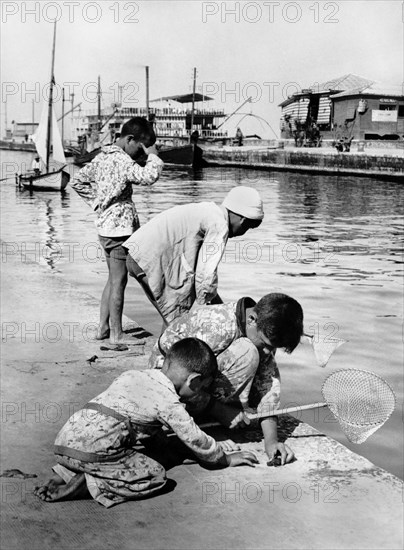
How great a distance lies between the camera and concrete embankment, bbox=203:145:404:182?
3994cm

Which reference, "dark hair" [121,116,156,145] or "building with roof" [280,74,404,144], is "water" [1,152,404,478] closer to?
"dark hair" [121,116,156,145]

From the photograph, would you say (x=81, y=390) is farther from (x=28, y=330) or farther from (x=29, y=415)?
(x=28, y=330)

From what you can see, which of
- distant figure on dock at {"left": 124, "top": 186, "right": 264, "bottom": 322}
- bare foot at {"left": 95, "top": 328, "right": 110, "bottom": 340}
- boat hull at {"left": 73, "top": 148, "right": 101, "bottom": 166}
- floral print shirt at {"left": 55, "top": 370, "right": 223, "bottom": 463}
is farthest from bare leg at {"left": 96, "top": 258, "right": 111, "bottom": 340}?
boat hull at {"left": 73, "top": 148, "right": 101, "bottom": 166}

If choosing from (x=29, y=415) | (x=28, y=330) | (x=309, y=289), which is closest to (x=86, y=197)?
(x=28, y=330)

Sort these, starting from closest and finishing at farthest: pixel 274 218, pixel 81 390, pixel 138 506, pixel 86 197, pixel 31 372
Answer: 1. pixel 138 506
2. pixel 81 390
3. pixel 31 372
4. pixel 86 197
5. pixel 274 218

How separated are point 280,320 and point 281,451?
601 mm

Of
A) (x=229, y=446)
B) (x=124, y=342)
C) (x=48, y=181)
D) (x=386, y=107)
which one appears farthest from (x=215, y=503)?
(x=386, y=107)

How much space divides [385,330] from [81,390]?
15.2 feet

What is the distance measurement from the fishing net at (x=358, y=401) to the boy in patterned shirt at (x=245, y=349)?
279 millimetres

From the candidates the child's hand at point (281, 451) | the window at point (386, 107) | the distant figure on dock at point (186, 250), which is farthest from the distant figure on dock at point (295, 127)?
the child's hand at point (281, 451)

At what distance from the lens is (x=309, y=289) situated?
34.5 feet

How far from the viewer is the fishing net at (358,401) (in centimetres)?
347

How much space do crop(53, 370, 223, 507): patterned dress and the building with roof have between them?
175 feet

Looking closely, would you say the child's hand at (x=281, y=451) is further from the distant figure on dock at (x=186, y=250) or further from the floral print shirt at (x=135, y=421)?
the distant figure on dock at (x=186, y=250)
